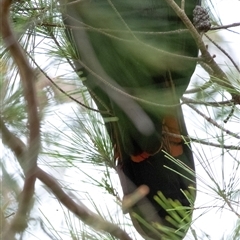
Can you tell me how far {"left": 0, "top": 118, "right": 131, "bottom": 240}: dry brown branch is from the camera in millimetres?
734

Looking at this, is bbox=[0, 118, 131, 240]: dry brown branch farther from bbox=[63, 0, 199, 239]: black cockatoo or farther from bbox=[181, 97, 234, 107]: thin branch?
bbox=[181, 97, 234, 107]: thin branch

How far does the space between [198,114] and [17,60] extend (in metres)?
0.61

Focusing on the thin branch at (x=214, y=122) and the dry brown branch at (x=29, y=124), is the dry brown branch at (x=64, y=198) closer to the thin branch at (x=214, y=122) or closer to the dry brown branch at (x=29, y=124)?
the dry brown branch at (x=29, y=124)

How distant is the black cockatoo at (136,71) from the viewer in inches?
47.3

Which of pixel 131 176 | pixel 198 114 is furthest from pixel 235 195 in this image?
pixel 131 176

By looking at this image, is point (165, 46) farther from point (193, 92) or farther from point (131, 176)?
point (131, 176)

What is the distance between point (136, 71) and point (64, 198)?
0.53m

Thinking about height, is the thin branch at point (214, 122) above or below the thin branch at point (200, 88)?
below

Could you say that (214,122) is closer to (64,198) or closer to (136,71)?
(136,71)

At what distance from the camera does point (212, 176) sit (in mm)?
951

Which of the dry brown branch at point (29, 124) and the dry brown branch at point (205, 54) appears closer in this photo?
the dry brown branch at point (29, 124)

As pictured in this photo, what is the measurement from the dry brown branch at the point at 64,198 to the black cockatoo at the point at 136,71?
0.22m

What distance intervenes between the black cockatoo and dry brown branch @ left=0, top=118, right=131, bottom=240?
224 millimetres

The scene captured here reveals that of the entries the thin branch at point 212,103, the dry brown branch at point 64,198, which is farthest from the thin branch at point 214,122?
the dry brown branch at point 64,198
